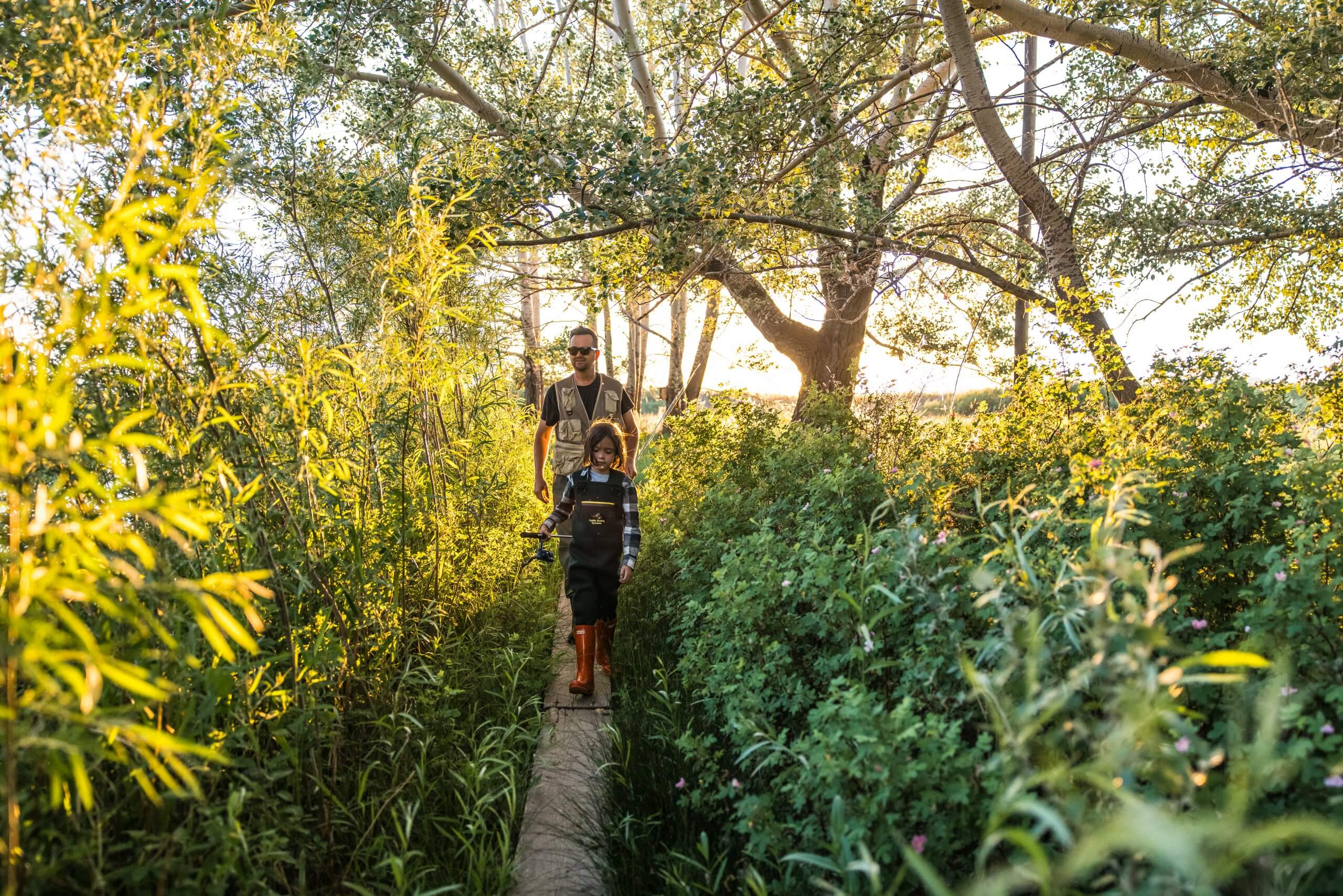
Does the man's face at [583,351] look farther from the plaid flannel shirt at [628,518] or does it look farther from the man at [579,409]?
the plaid flannel shirt at [628,518]

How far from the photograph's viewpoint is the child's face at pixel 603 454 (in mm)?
4668

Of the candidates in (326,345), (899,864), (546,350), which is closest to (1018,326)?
(546,350)

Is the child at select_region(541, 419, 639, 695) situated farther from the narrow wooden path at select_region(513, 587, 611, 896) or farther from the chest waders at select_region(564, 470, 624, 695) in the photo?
the narrow wooden path at select_region(513, 587, 611, 896)

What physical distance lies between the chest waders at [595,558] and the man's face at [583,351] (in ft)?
3.56

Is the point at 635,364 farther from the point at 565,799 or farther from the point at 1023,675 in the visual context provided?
the point at 1023,675

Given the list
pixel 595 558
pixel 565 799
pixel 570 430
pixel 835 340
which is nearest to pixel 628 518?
pixel 595 558

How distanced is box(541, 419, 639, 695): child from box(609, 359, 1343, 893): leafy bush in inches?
13.8

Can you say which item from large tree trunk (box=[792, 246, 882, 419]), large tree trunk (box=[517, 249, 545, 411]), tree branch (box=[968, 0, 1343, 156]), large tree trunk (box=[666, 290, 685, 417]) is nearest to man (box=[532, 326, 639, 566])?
large tree trunk (box=[792, 246, 882, 419])

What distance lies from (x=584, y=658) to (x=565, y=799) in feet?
3.46

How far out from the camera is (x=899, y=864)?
2096 millimetres

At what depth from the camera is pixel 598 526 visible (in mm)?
4629

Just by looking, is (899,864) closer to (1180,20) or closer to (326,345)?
(326,345)

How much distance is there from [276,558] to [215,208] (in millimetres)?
1184

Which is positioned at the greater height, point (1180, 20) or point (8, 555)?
point (1180, 20)
